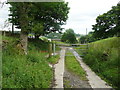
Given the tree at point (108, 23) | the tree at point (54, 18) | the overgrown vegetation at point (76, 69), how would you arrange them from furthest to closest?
the tree at point (108, 23)
the tree at point (54, 18)
the overgrown vegetation at point (76, 69)

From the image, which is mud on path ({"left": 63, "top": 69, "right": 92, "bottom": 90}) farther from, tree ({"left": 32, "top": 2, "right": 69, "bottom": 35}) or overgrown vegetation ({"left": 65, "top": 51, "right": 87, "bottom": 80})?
tree ({"left": 32, "top": 2, "right": 69, "bottom": 35})

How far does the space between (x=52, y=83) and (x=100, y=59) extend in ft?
11.2

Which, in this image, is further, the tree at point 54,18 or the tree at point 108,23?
the tree at point 108,23

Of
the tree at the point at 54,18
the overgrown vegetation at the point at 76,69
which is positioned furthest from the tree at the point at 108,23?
the overgrown vegetation at the point at 76,69

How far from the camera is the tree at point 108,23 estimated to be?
18203 millimetres

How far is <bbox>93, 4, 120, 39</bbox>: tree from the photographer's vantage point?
18203mm

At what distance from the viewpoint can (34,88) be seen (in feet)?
10.7

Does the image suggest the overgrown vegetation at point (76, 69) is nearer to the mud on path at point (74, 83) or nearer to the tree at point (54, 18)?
the mud on path at point (74, 83)

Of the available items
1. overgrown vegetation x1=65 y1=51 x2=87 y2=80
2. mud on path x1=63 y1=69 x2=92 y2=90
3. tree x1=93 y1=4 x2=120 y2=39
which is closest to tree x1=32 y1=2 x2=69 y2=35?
tree x1=93 y1=4 x2=120 y2=39

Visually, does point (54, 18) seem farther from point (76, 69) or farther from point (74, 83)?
point (74, 83)

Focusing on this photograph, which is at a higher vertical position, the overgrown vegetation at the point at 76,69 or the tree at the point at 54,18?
the tree at the point at 54,18

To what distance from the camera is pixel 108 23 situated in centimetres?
1888

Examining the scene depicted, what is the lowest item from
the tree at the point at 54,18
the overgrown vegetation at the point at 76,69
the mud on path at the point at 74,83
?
the mud on path at the point at 74,83

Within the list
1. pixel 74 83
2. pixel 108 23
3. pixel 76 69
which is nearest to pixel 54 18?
pixel 108 23
